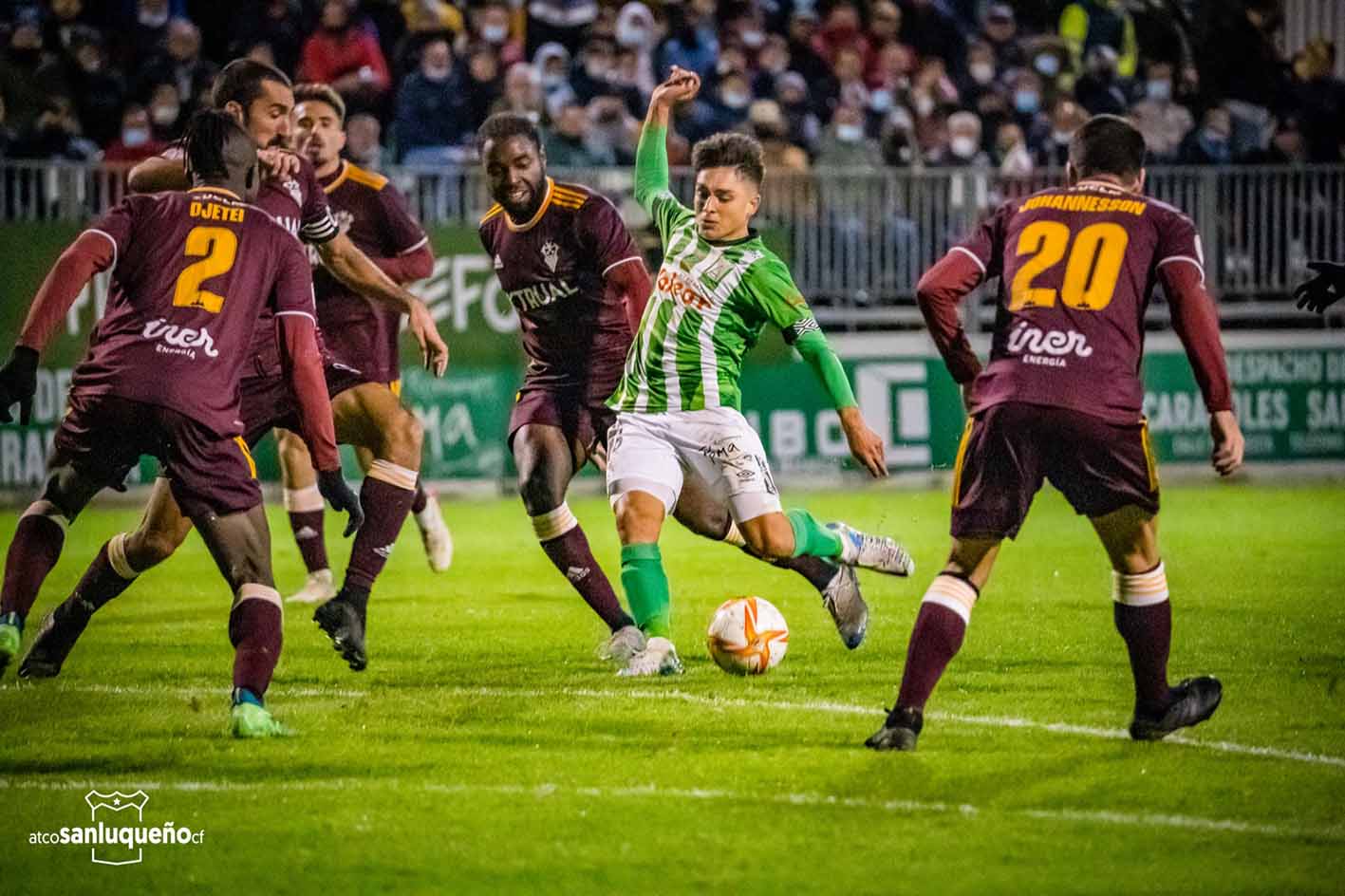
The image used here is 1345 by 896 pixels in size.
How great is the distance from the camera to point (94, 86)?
56.8ft

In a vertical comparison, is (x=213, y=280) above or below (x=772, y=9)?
below

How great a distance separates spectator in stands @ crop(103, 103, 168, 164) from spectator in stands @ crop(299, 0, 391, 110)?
1.49m

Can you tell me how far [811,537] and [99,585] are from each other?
3027mm

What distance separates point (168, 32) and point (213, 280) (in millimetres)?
11630

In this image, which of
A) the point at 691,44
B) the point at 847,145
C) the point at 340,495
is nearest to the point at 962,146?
the point at 847,145

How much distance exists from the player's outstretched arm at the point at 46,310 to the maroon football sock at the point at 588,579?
2944 millimetres

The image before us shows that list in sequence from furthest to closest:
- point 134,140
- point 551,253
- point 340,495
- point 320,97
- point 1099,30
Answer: point 1099,30, point 134,140, point 320,97, point 551,253, point 340,495

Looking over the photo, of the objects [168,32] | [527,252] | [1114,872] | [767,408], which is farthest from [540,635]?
[168,32]

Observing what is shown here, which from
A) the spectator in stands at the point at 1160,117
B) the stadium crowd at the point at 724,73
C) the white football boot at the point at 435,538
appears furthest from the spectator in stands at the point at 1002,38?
the white football boot at the point at 435,538

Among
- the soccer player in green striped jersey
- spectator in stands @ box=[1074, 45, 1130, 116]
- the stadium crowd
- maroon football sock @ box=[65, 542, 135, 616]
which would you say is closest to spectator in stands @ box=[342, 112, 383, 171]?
the stadium crowd

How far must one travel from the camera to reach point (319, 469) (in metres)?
7.52

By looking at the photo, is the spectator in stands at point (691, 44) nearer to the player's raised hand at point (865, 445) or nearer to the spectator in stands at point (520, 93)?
the spectator in stands at point (520, 93)

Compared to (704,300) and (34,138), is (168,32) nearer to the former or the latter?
(34,138)

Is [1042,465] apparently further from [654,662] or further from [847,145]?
[847,145]
